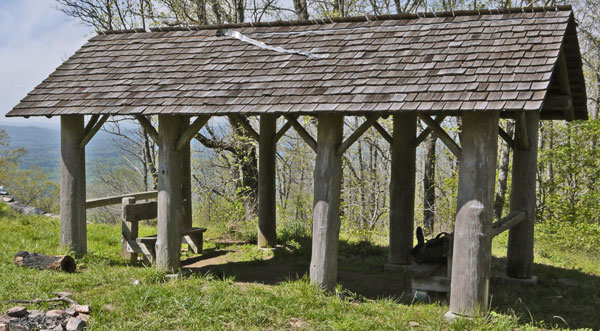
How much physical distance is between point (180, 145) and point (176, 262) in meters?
1.76

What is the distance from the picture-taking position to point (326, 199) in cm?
729

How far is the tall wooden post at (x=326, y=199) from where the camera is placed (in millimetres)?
7254

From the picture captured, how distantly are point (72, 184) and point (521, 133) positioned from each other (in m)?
7.12

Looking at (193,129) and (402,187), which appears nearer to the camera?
(193,129)

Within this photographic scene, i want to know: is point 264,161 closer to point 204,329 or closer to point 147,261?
point 147,261

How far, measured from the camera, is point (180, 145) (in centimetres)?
828

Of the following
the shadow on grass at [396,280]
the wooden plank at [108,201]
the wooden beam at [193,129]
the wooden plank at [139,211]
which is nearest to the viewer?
the shadow on grass at [396,280]

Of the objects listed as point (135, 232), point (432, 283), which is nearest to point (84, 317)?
point (135, 232)

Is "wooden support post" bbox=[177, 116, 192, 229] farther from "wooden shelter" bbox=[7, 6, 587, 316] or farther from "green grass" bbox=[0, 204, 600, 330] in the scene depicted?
"wooden shelter" bbox=[7, 6, 587, 316]

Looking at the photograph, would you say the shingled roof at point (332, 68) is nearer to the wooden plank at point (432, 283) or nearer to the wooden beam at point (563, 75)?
the wooden beam at point (563, 75)

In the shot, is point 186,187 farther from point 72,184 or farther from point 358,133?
point 358,133

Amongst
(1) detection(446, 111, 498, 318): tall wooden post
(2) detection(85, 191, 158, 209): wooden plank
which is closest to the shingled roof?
(1) detection(446, 111, 498, 318): tall wooden post

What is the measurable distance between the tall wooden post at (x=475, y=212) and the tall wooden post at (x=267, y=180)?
516 centimetres

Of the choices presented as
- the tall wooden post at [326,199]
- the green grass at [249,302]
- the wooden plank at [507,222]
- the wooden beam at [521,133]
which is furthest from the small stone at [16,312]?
the wooden beam at [521,133]
